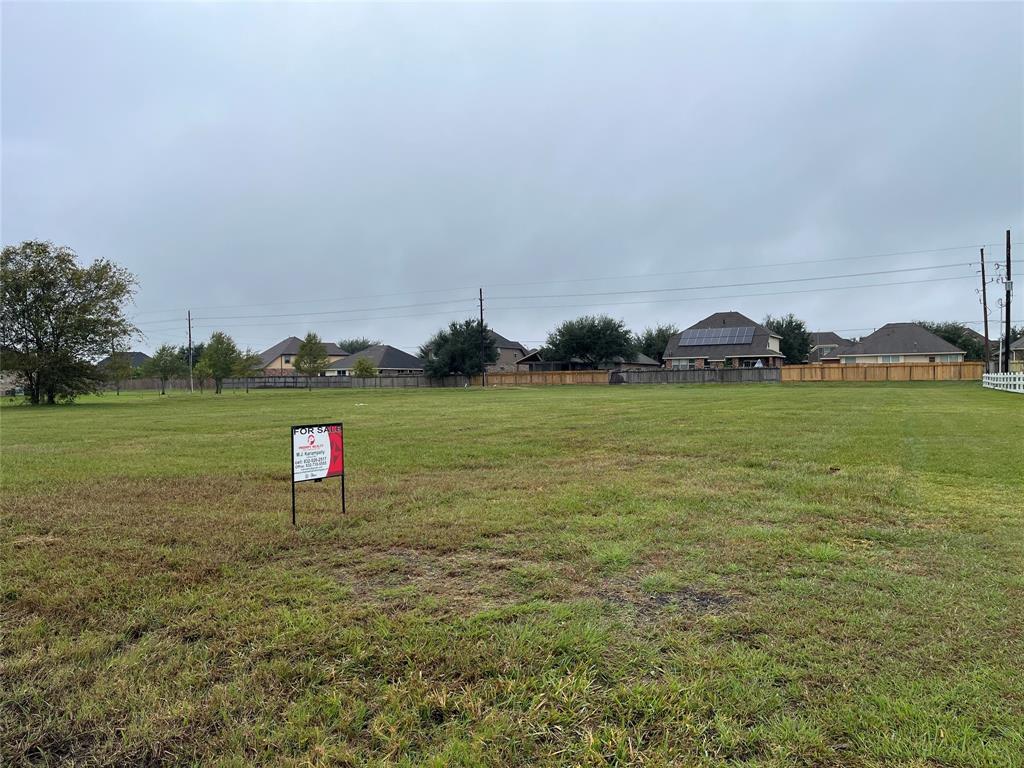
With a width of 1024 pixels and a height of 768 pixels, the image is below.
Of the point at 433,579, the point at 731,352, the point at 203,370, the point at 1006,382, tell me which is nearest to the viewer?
the point at 433,579

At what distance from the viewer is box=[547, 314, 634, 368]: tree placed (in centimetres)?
6731

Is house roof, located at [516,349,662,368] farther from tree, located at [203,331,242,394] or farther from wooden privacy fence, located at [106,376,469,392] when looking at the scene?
tree, located at [203,331,242,394]

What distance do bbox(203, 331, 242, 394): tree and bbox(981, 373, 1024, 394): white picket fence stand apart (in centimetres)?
5817

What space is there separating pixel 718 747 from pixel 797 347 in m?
84.1


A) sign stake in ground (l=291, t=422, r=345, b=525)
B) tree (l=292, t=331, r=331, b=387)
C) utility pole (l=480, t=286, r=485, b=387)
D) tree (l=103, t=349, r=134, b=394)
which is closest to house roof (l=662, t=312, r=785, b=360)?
utility pole (l=480, t=286, r=485, b=387)

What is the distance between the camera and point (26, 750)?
91.8 inches

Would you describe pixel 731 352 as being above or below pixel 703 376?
above

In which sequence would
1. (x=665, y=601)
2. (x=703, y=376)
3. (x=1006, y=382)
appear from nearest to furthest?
1. (x=665, y=601)
2. (x=1006, y=382)
3. (x=703, y=376)

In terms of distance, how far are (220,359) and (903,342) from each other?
2724 inches

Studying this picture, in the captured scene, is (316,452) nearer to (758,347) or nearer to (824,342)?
(758,347)

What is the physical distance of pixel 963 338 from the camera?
76.6 m

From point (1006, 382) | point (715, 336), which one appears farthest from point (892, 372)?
point (715, 336)

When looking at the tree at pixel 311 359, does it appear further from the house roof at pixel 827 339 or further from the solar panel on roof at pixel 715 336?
the house roof at pixel 827 339

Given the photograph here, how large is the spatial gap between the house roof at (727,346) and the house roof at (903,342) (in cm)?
875
